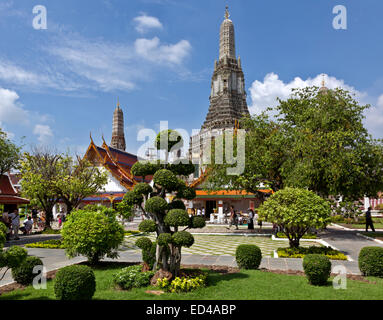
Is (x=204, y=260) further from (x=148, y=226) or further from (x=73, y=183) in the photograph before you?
(x=73, y=183)

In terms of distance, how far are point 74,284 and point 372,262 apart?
775 centimetres

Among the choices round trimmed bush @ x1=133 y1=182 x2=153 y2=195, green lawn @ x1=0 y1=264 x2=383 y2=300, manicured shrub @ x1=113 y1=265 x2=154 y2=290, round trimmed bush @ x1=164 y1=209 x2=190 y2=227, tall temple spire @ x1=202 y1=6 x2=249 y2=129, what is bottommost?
green lawn @ x1=0 y1=264 x2=383 y2=300

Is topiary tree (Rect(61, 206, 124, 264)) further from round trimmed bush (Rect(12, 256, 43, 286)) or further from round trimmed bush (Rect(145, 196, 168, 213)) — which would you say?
round trimmed bush (Rect(145, 196, 168, 213))

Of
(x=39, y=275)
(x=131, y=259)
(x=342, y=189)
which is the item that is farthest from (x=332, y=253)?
(x=39, y=275)

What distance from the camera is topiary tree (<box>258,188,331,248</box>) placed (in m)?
11.0

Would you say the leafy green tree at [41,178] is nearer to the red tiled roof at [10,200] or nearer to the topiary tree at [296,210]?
the red tiled roof at [10,200]

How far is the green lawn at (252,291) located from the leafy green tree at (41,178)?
12.4m

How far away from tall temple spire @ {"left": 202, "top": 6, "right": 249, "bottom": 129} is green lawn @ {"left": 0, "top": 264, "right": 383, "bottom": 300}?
55.0 metres

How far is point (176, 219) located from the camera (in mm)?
7203

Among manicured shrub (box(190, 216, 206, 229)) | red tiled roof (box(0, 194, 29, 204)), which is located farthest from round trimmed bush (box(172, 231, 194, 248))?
red tiled roof (box(0, 194, 29, 204))

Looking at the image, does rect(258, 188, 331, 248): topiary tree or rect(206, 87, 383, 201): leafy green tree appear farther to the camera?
rect(206, 87, 383, 201): leafy green tree

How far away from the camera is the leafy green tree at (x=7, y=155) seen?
20703mm

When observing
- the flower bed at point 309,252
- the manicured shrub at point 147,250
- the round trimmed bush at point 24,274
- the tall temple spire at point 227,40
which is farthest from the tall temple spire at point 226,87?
the round trimmed bush at point 24,274
